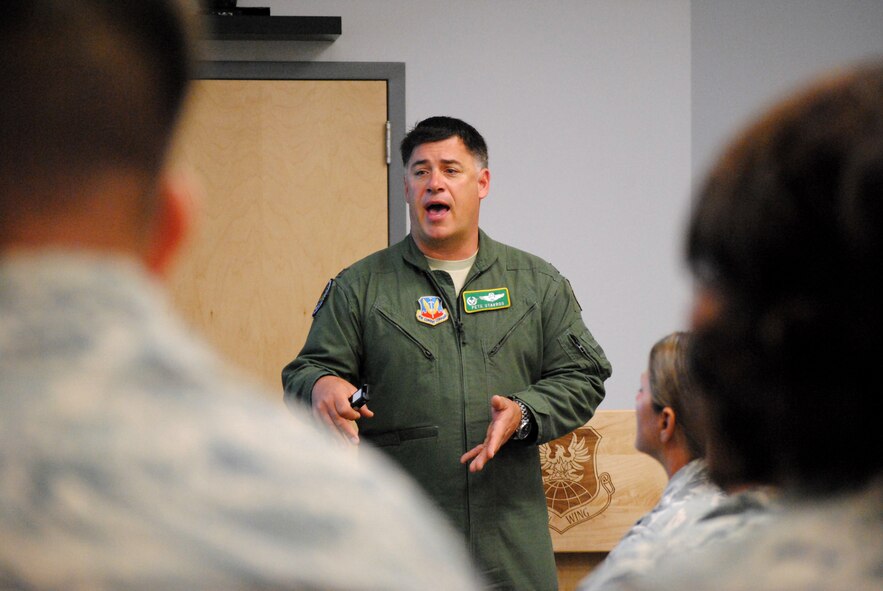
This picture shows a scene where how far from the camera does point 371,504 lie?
548mm

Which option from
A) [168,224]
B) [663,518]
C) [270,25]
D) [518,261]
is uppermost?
[270,25]

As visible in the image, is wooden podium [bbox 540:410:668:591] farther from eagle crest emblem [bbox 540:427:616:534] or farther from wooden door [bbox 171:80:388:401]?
wooden door [bbox 171:80:388:401]

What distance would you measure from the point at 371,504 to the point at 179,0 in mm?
309

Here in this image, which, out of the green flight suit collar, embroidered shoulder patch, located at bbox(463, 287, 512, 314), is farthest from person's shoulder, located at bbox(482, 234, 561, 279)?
embroidered shoulder patch, located at bbox(463, 287, 512, 314)

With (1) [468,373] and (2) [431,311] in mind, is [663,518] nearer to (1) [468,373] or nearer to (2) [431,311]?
(1) [468,373]

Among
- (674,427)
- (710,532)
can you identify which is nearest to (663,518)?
(674,427)

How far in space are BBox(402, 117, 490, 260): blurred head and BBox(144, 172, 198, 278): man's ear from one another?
2347 mm

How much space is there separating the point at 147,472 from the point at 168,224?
164 millimetres

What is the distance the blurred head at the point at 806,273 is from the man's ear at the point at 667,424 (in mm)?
1127

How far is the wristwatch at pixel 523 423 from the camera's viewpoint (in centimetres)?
265

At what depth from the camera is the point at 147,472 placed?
51cm

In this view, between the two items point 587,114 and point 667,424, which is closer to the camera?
point 667,424

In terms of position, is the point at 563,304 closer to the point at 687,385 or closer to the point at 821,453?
the point at 687,385

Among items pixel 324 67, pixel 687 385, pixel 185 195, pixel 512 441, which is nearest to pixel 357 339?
pixel 512 441
